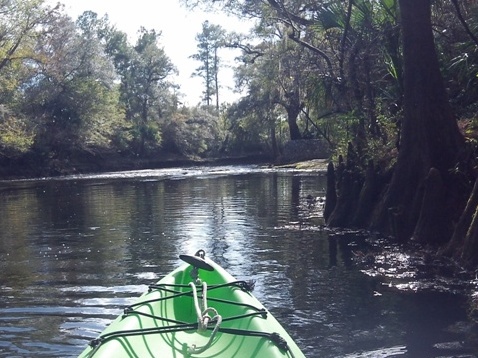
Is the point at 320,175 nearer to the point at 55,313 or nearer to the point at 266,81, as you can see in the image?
the point at 266,81

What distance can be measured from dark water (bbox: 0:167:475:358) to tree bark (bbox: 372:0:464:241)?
1.35 meters

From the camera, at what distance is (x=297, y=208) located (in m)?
19.1

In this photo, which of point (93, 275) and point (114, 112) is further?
point (114, 112)

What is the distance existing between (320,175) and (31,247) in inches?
817

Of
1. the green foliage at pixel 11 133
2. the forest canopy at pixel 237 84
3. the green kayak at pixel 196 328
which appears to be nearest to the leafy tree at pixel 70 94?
the forest canopy at pixel 237 84

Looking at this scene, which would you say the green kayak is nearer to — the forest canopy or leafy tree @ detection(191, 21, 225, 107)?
the forest canopy

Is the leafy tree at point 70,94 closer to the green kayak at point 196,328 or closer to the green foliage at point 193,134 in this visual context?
the green foliage at point 193,134

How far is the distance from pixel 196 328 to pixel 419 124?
7706 mm

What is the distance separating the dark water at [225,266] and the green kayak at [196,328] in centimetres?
130

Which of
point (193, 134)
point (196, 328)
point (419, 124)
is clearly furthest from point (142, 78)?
point (196, 328)

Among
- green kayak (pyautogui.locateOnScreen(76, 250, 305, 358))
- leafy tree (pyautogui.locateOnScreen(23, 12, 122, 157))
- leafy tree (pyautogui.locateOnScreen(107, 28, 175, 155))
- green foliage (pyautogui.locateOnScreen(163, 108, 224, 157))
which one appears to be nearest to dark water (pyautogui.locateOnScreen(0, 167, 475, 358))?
green kayak (pyautogui.locateOnScreen(76, 250, 305, 358))

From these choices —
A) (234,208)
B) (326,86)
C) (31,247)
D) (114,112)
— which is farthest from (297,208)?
(114,112)

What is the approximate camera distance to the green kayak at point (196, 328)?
4539 mm

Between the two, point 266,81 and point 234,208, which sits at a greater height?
point 266,81
